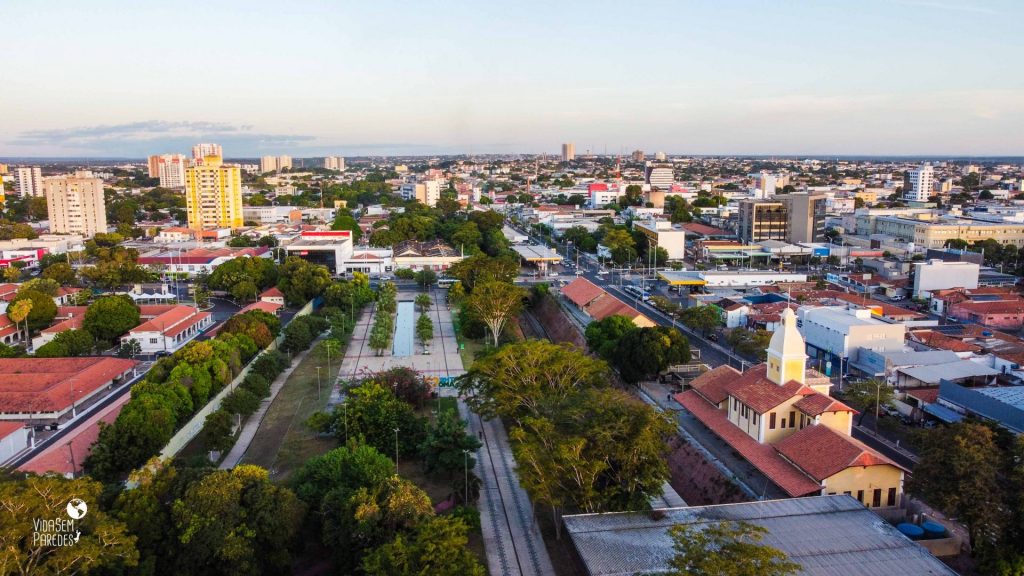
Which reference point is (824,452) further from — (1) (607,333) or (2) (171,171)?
(2) (171,171)

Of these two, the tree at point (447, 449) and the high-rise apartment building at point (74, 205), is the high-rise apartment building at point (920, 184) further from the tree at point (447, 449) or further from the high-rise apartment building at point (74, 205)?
the tree at point (447, 449)

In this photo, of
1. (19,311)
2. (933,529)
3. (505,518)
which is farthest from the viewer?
(19,311)

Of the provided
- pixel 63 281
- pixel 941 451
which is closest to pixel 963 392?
pixel 941 451

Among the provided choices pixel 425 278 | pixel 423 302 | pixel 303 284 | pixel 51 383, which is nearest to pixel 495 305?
pixel 423 302

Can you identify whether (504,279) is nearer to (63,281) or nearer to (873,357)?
(873,357)

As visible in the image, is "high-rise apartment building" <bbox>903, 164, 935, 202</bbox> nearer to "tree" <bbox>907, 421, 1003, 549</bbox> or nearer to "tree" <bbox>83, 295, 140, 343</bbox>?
"tree" <bbox>907, 421, 1003, 549</bbox>

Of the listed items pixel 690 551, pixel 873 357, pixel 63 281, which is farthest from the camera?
pixel 63 281
